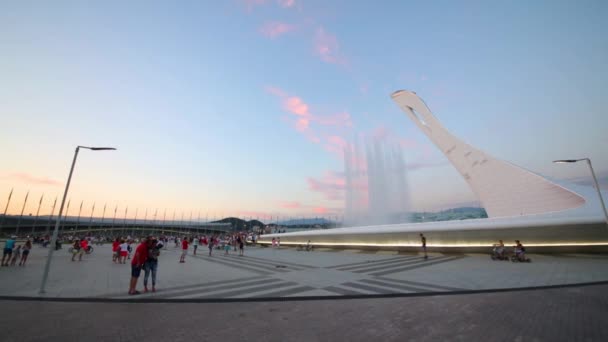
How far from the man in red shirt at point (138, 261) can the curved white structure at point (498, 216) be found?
812 inches

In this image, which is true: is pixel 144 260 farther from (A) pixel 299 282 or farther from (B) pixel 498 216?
(B) pixel 498 216

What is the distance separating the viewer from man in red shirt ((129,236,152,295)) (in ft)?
25.8

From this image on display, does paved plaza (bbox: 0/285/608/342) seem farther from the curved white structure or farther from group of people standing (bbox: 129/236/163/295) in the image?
the curved white structure

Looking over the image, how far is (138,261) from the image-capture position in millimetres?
7949

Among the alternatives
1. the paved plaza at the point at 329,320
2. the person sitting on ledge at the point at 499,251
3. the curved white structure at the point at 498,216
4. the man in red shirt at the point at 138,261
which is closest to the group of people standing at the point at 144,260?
the man in red shirt at the point at 138,261

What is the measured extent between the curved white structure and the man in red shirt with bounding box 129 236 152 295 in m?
20.6

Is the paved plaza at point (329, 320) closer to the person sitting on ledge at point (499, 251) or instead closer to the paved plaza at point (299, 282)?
the paved plaza at point (299, 282)

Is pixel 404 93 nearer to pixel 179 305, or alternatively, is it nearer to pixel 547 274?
pixel 547 274

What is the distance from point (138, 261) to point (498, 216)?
32540mm

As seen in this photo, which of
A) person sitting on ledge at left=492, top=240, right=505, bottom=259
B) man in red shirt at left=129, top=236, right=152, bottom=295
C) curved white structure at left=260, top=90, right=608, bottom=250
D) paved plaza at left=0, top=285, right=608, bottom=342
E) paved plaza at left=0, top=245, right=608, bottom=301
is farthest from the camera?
curved white structure at left=260, top=90, right=608, bottom=250

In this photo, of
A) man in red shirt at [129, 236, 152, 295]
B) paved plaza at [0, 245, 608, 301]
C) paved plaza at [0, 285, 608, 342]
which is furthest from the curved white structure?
man in red shirt at [129, 236, 152, 295]

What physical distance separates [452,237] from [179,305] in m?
20.8

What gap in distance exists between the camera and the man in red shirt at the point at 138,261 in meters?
7.85

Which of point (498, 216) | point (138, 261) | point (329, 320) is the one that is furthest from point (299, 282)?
point (498, 216)
